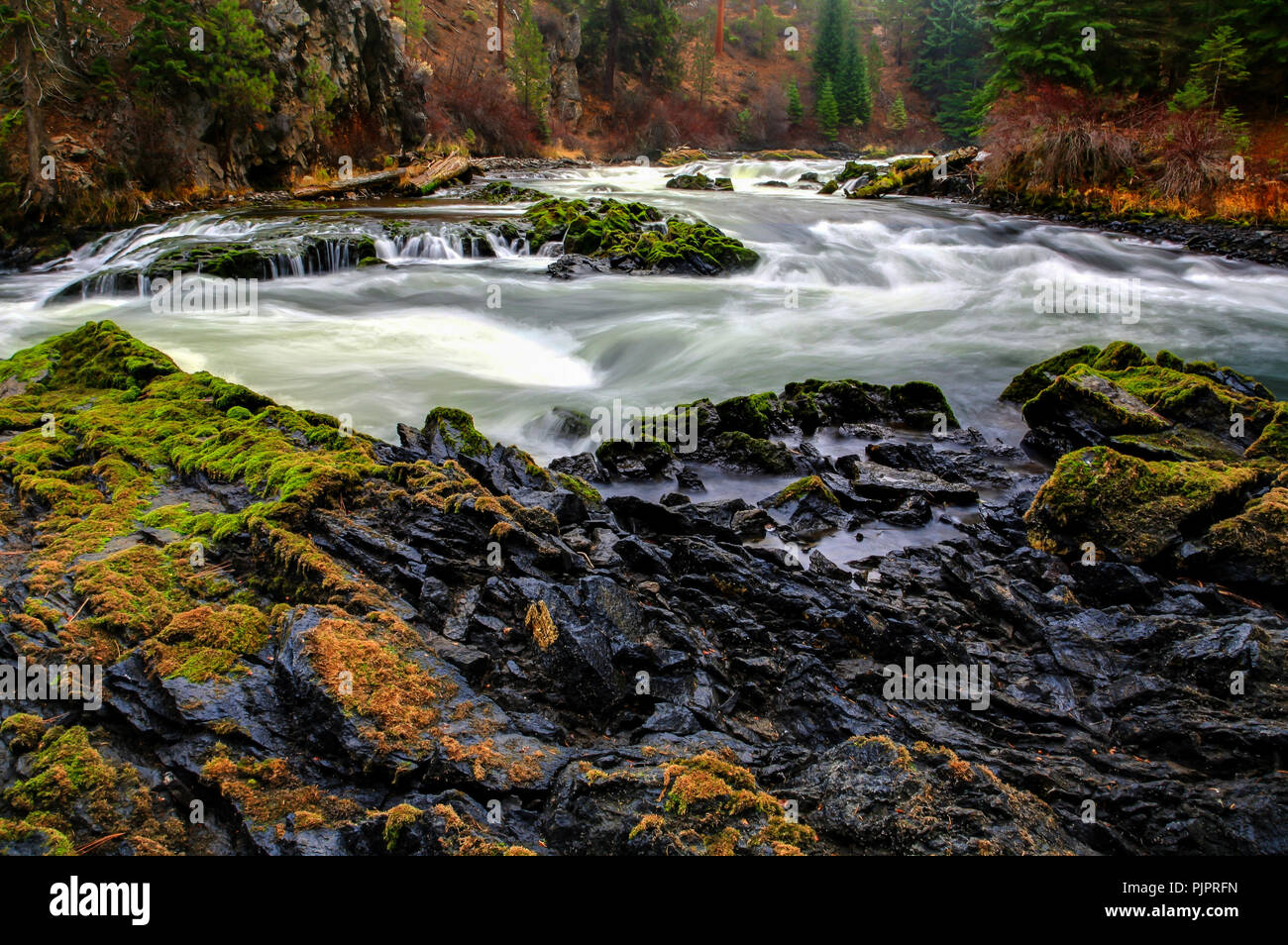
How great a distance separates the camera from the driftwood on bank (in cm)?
2505

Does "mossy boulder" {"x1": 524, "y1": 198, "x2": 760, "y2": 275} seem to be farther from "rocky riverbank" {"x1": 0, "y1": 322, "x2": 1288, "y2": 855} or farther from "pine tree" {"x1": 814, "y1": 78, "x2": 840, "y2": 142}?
"pine tree" {"x1": 814, "y1": 78, "x2": 840, "y2": 142}

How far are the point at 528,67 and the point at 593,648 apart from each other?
4757 cm

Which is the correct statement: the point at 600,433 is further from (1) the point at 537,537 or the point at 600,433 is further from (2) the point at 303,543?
(2) the point at 303,543

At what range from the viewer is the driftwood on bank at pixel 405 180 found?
25047 mm

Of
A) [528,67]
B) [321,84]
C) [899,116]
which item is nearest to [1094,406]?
[321,84]

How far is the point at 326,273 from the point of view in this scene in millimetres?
16078

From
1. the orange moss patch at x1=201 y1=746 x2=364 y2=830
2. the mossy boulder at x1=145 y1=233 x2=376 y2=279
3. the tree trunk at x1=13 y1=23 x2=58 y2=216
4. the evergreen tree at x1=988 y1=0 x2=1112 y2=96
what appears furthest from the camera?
the evergreen tree at x1=988 y1=0 x2=1112 y2=96

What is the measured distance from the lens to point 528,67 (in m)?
44.7

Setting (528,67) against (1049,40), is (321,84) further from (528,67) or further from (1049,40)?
(1049,40)

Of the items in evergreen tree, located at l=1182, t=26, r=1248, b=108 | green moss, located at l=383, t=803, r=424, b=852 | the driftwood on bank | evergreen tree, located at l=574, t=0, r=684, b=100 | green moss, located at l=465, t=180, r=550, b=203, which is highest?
evergreen tree, located at l=574, t=0, r=684, b=100

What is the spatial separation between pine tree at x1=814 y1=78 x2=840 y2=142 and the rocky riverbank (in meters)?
64.5

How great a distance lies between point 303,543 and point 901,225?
65.1 ft

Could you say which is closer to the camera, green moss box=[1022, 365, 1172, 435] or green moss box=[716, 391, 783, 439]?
green moss box=[1022, 365, 1172, 435]

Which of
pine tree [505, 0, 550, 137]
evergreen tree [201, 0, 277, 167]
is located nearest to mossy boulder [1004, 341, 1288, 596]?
evergreen tree [201, 0, 277, 167]
